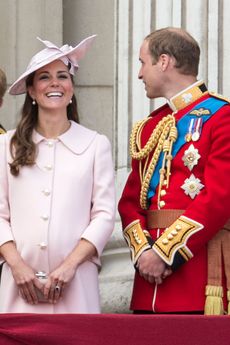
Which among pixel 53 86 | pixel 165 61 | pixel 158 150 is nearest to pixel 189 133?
pixel 158 150

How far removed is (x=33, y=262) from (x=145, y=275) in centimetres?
45

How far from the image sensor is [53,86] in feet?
20.3

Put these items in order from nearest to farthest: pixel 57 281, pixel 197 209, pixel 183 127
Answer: pixel 57 281 < pixel 197 209 < pixel 183 127

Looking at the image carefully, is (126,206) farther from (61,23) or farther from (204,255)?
(61,23)

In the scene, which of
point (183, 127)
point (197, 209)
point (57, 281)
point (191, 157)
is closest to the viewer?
point (57, 281)

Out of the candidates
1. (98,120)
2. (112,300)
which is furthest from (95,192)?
(98,120)

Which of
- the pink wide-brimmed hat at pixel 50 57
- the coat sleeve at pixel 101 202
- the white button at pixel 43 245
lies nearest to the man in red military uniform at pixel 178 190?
the coat sleeve at pixel 101 202

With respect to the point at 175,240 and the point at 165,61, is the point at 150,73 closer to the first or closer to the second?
the point at 165,61

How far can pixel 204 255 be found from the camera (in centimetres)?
611

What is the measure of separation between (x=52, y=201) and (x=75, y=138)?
0.99 ft

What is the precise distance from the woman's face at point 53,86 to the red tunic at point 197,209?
0.48m

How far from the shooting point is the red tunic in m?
6.01

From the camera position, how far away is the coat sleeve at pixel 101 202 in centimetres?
603

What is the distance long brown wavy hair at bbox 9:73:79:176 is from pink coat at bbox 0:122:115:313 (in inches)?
1.1
